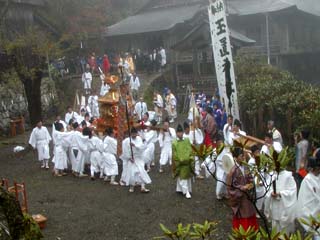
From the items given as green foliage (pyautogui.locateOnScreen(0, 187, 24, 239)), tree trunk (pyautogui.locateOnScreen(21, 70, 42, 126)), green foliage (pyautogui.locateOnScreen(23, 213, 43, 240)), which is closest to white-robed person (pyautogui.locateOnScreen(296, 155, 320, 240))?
green foliage (pyautogui.locateOnScreen(23, 213, 43, 240))

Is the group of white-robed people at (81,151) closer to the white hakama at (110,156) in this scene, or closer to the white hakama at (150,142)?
the white hakama at (110,156)

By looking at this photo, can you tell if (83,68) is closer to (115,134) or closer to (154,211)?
(115,134)

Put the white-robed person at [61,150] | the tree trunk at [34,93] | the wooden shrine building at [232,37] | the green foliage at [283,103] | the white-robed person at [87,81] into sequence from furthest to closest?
the wooden shrine building at [232,37] → the white-robed person at [87,81] → the tree trunk at [34,93] → the white-robed person at [61,150] → the green foliage at [283,103]

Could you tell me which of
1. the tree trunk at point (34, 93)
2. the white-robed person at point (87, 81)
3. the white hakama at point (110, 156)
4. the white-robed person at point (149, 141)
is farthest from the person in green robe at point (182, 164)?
the white-robed person at point (87, 81)

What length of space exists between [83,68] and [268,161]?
26.9m

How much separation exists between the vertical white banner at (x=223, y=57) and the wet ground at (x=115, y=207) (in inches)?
113

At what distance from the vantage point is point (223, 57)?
1407 centimetres

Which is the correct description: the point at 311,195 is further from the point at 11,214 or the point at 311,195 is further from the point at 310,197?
the point at 11,214

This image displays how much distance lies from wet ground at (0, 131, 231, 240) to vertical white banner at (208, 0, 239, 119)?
9.42ft

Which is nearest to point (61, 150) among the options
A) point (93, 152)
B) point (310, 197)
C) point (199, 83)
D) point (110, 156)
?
point (93, 152)

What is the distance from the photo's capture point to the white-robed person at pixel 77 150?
43.4 ft

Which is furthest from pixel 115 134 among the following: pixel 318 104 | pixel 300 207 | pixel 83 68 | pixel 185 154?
pixel 83 68

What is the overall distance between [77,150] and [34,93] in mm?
6032

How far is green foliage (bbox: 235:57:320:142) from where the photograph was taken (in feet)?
37.8
